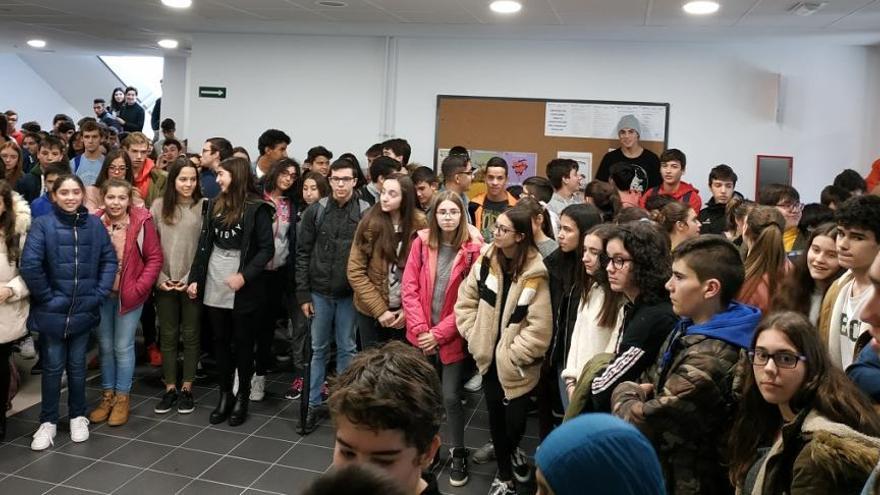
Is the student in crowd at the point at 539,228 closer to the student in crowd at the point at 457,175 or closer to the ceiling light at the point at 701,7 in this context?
the student in crowd at the point at 457,175

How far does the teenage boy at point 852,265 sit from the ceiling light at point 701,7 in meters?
3.11

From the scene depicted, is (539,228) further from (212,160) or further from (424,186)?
(212,160)

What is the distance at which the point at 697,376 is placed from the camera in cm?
208

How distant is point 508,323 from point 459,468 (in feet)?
2.81

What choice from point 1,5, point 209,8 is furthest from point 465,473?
point 1,5

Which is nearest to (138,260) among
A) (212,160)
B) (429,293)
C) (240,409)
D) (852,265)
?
(240,409)

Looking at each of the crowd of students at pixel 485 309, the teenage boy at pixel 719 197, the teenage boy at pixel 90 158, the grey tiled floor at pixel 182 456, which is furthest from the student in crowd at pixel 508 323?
the teenage boy at pixel 90 158

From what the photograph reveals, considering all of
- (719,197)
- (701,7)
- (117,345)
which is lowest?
(117,345)

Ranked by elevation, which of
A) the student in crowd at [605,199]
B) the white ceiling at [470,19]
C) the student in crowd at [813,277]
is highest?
the white ceiling at [470,19]

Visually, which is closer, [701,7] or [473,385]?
[473,385]

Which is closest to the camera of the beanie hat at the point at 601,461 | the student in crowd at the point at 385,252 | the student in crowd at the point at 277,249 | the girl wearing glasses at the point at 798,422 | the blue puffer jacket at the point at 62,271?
the beanie hat at the point at 601,461

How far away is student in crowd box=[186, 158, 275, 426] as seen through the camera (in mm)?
4438

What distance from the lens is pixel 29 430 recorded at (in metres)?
4.27

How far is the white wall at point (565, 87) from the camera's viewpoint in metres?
7.21
